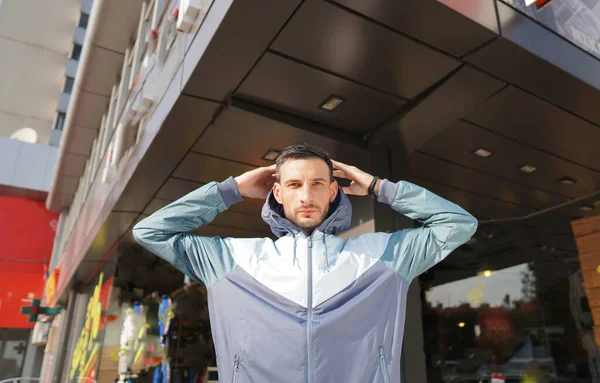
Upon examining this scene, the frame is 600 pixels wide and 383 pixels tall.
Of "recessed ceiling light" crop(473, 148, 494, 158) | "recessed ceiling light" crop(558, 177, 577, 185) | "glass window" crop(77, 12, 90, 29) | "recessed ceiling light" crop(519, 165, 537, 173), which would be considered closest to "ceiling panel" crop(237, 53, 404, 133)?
"recessed ceiling light" crop(473, 148, 494, 158)

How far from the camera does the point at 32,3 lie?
1800cm

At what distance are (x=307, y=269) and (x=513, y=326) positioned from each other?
29.0 ft

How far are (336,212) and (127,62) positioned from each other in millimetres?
8003

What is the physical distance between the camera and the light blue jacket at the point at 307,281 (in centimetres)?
148

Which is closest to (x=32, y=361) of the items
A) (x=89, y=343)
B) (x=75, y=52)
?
(x=89, y=343)

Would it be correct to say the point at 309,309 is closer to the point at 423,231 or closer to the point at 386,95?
the point at 423,231

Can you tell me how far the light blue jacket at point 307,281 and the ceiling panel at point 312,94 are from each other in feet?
5.47

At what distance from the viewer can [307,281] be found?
5.16ft

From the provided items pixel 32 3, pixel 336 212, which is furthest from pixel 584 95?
pixel 32 3

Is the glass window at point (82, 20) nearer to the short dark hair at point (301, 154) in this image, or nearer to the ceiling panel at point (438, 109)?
the ceiling panel at point (438, 109)

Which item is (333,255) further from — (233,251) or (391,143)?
(391,143)

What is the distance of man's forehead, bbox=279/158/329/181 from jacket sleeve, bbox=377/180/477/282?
26cm

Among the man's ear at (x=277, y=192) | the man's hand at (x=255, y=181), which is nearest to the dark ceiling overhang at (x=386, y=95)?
the man's hand at (x=255, y=181)

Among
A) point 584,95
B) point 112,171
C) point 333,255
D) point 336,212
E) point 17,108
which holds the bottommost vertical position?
point 333,255
